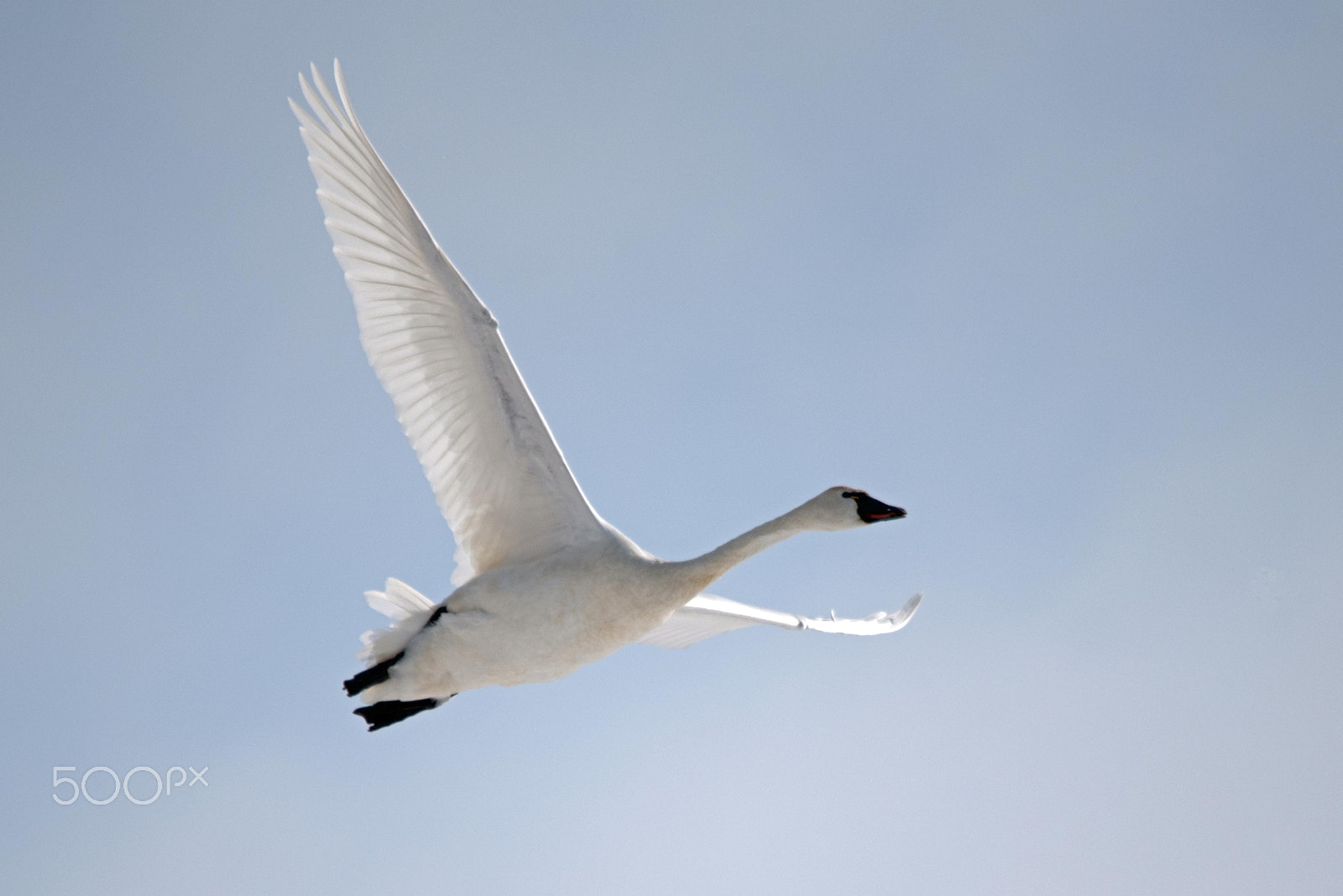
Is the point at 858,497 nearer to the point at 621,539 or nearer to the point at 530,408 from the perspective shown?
the point at 621,539

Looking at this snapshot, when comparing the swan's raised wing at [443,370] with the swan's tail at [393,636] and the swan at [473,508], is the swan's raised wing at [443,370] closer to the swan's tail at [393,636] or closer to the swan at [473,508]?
the swan at [473,508]

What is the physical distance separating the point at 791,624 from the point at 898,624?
2092 millimetres

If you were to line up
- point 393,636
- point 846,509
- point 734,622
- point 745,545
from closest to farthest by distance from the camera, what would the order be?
1. point 745,545
2. point 846,509
3. point 393,636
4. point 734,622

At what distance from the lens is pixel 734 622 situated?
422 inches

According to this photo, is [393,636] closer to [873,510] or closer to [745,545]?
[745,545]

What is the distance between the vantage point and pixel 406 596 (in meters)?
8.72

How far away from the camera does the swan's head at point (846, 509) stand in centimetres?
822

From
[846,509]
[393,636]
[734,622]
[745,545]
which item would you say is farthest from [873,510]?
[393,636]

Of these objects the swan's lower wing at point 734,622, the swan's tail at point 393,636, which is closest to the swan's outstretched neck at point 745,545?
the swan's lower wing at point 734,622

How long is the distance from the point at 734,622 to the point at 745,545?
9.44ft

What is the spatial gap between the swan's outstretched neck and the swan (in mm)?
11

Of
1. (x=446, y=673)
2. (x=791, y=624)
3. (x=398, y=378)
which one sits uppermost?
(x=398, y=378)

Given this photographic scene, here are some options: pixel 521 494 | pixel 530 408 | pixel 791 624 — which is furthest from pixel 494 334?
pixel 791 624

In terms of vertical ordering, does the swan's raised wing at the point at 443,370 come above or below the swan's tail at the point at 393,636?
above
